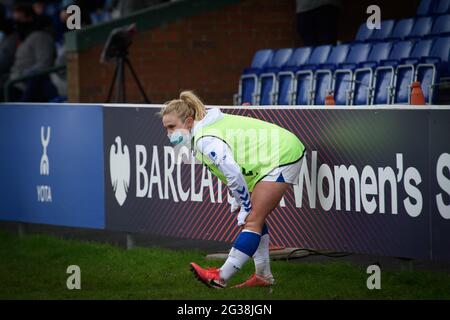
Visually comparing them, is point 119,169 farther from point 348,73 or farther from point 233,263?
point 348,73

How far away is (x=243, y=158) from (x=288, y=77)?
672 cm

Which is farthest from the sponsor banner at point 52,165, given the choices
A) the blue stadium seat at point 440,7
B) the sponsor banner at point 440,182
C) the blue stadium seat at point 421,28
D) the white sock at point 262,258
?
the blue stadium seat at point 440,7

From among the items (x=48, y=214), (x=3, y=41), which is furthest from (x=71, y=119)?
(x=3, y=41)

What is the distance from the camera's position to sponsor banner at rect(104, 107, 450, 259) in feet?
28.6

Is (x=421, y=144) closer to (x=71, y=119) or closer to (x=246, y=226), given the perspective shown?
(x=246, y=226)

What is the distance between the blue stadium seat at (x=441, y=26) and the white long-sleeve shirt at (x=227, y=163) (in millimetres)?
6504

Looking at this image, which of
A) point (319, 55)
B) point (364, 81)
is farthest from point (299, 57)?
point (364, 81)

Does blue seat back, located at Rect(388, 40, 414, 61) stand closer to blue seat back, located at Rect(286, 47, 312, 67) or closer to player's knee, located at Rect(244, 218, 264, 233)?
blue seat back, located at Rect(286, 47, 312, 67)

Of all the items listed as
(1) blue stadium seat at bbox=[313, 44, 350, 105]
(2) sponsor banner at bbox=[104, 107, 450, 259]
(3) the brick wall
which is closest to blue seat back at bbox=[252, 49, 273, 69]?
(1) blue stadium seat at bbox=[313, 44, 350, 105]

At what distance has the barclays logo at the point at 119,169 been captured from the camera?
36.6ft

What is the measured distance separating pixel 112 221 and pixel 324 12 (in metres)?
5.49

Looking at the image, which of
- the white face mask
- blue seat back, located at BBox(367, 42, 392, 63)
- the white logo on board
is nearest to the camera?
the white face mask

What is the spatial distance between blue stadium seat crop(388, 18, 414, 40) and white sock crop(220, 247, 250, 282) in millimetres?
7201
